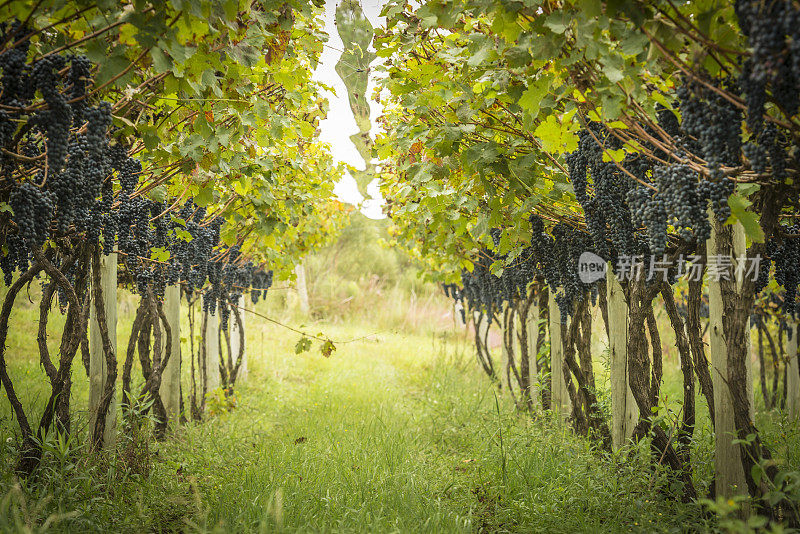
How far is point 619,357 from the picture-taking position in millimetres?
3205

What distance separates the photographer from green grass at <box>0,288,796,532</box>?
244 centimetres

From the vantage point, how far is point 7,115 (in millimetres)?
1688

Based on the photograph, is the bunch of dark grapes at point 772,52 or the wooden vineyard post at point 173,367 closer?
the bunch of dark grapes at point 772,52

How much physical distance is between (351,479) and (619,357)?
6.52ft

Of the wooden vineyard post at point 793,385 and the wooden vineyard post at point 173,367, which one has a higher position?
the wooden vineyard post at point 173,367

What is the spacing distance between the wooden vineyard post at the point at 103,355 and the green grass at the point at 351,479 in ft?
0.61

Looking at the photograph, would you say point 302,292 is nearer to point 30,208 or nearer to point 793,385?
point 793,385

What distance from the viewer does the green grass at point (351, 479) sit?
2.44m

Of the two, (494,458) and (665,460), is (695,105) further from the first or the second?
(494,458)

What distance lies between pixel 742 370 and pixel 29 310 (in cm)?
950

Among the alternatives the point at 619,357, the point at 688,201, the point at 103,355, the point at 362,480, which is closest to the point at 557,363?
Answer: the point at 619,357

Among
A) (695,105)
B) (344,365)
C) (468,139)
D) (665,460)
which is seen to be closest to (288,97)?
(468,139)

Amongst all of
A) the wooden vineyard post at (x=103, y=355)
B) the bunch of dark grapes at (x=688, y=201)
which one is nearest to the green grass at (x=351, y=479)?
the wooden vineyard post at (x=103, y=355)

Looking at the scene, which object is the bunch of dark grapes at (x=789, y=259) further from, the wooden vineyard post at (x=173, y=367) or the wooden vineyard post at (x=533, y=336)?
the wooden vineyard post at (x=173, y=367)
